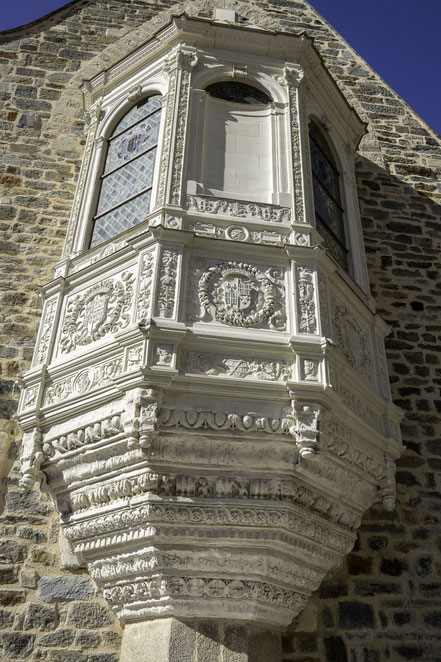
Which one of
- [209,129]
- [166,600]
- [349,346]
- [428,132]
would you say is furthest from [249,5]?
[166,600]

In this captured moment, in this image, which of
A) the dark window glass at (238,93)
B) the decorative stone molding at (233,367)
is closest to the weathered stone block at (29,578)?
the decorative stone molding at (233,367)

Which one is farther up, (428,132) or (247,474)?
(428,132)

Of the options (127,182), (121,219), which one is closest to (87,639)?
(121,219)

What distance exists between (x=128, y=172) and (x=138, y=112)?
2.48 feet

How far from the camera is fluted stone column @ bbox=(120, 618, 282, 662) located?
146 inches

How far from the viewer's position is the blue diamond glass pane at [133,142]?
17.8 feet

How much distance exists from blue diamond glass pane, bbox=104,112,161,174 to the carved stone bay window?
0.22m

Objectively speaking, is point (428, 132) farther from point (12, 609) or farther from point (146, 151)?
point (12, 609)

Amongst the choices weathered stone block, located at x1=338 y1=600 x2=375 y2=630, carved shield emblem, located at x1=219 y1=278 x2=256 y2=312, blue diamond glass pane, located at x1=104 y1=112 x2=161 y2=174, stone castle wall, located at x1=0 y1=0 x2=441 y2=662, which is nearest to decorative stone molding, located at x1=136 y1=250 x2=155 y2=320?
carved shield emblem, located at x1=219 y1=278 x2=256 y2=312

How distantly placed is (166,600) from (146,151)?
11.8ft

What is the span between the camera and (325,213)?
18.2ft

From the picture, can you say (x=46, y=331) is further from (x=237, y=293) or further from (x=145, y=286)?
(x=237, y=293)

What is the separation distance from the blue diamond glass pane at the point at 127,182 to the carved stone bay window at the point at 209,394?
0.04 metres

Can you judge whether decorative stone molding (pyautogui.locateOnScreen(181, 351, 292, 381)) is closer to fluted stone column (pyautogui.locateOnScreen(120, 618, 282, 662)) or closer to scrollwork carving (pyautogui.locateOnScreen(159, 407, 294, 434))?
scrollwork carving (pyautogui.locateOnScreen(159, 407, 294, 434))
